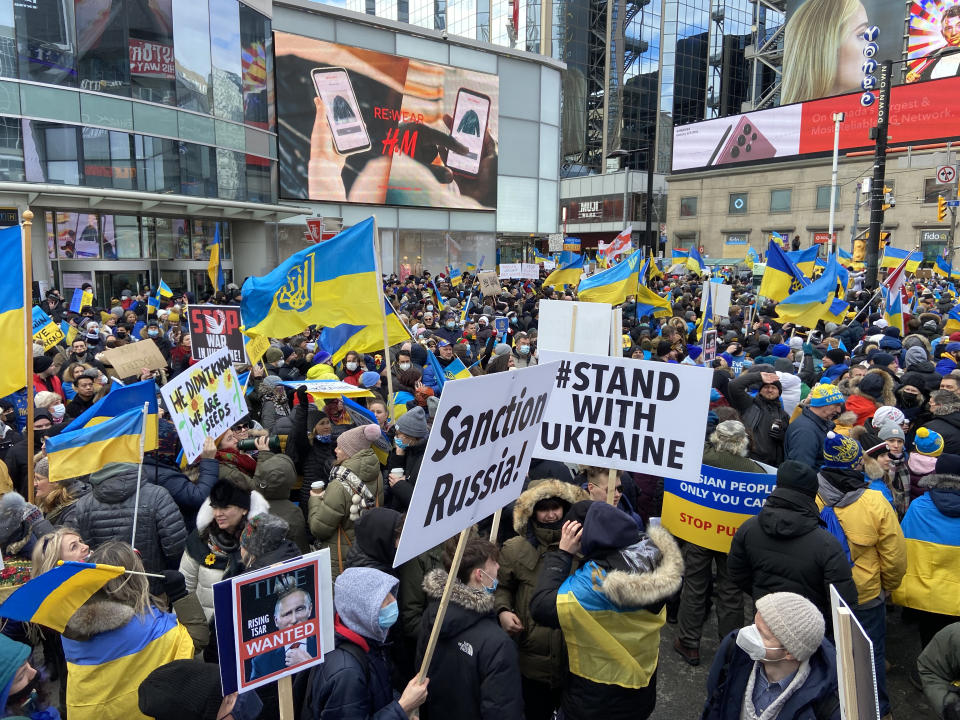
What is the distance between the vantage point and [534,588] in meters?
3.30

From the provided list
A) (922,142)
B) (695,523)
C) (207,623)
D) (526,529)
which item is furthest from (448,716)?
(922,142)

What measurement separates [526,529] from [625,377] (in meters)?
1.09

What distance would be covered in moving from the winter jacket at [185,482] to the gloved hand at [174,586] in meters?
0.85

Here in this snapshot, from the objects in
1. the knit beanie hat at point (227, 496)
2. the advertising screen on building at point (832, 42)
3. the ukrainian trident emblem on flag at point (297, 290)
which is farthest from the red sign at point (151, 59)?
the advertising screen on building at point (832, 42)

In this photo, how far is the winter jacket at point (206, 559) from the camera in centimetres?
372

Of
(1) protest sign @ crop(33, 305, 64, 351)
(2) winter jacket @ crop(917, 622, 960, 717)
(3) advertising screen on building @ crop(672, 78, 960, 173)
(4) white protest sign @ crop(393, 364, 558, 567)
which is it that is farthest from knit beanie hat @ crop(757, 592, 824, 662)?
(3) advertising screen on building @ crop(672, 78, 960, 173)

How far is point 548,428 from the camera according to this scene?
4176 mm

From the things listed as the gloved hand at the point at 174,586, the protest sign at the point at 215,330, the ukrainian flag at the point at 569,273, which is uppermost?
the ukrainian flag at the point at 569,273

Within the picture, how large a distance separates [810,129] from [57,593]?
5309 centimetres

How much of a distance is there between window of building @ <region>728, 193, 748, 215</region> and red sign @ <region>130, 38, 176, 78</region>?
41.2 m

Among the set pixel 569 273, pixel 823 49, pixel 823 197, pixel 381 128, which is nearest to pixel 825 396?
pixel 569 273

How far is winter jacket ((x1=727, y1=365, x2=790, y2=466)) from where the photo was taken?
600cm

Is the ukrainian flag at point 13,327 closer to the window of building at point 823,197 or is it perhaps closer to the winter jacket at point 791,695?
the winter jacket at point 791,695

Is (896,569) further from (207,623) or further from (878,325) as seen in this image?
(878,325)
